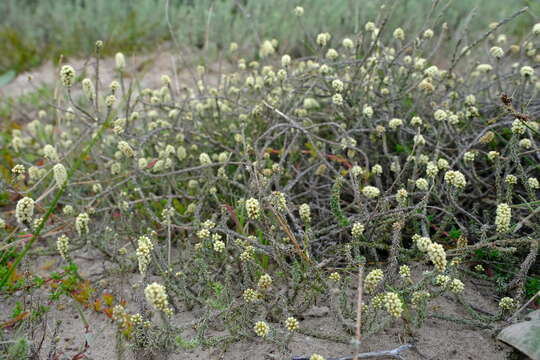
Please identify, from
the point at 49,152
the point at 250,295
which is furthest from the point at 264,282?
the point at 49,152

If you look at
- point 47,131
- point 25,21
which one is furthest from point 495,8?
point 25,21

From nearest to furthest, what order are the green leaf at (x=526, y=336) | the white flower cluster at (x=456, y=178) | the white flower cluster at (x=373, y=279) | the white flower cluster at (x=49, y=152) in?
the green leaf at (x=526, y=336)
the white flower cluster at (x=373, y=279)
the white flower cluster at (x=456, y=178)
the white flower cluster at (x=49, y=152)

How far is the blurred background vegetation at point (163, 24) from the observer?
178 inches

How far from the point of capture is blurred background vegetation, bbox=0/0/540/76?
14.8 feet

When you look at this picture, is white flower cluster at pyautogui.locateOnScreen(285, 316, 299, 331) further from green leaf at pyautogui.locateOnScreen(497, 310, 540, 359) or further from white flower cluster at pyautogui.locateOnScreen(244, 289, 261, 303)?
green leaf at pyautogui.locateOnScreen(497, 310, 540, 359)

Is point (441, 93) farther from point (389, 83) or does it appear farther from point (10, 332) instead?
point (10, 332)

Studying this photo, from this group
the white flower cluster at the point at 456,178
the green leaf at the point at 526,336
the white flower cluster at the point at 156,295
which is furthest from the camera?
the white flower cluster at the point at 456,178

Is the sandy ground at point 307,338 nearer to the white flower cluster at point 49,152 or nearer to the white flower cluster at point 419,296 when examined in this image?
the white flower cluster at point 419,296

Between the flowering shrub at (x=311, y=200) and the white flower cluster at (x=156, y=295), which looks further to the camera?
the flowering shrub at (x=311, y=200)

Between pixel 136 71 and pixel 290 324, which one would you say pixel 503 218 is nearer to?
pixel 290 324

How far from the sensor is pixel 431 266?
1937 mm

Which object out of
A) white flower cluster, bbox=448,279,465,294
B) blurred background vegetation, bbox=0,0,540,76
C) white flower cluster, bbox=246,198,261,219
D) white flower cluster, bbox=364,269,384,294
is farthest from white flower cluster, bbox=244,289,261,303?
blurred background vegetation, bbox=0,0,540,76

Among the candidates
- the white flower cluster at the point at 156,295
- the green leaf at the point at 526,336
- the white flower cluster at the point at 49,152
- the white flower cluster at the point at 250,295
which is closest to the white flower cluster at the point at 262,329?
the white flower cluster at the point at 250,295

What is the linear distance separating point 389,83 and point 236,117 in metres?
0.92
